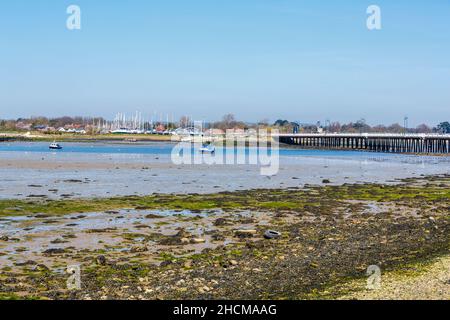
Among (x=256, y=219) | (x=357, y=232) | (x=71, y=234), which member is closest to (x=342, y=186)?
(x=256, y=219)

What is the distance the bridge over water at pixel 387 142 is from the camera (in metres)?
115

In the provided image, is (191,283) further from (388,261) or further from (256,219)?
(256,219)

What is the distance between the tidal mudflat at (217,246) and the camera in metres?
12.8

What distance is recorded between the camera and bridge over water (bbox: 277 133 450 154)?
11456cm

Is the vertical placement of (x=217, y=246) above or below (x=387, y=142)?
below

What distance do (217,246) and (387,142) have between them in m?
116

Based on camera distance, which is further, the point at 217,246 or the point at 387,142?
the point at 387,142

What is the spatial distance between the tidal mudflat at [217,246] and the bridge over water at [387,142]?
87788mm

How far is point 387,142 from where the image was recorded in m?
129

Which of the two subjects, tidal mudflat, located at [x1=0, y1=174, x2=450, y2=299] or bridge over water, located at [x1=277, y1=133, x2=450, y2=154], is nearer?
tidal mudflat, located at [x1=0, y1=174, x2=450, y2=299]

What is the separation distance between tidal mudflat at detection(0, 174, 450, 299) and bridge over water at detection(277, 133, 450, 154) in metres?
87.8

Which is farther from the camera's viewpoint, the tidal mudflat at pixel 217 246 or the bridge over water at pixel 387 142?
the bridge over water at pixel 387 142

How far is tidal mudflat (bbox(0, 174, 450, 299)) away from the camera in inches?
506

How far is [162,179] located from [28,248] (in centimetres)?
2818
